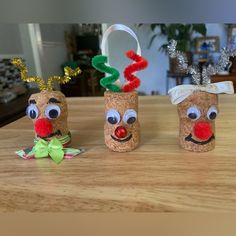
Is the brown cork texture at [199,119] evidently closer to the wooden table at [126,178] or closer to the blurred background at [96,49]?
the wooden table at [126,178]

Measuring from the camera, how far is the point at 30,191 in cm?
38

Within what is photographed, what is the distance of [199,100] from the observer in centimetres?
44

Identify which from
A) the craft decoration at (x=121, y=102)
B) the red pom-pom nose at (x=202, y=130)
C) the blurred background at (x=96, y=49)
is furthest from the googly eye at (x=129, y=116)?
the blurred background at (x=96, y=49)

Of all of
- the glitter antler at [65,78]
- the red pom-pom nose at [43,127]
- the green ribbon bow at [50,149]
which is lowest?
the green ribbon bow at [50,149]

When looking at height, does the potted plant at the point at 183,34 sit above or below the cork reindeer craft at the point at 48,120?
above

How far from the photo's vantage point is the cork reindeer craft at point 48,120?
1.53 ft

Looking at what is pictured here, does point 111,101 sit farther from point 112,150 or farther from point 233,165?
point 233,165

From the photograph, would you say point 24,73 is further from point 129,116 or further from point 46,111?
point 129,116

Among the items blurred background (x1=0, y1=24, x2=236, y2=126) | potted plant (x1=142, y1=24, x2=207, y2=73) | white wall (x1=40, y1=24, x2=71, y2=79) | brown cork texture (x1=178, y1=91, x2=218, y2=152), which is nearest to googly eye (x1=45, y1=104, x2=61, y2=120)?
brown cork texture (x1=178, y1=91, x2=218, y2=152)

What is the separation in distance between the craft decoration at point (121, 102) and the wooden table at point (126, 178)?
1.2 inches

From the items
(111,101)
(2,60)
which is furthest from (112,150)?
(2,60)

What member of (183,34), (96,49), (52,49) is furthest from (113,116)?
(96,49)

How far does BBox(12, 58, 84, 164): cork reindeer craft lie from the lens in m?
0.46

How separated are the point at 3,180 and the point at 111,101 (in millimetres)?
217
